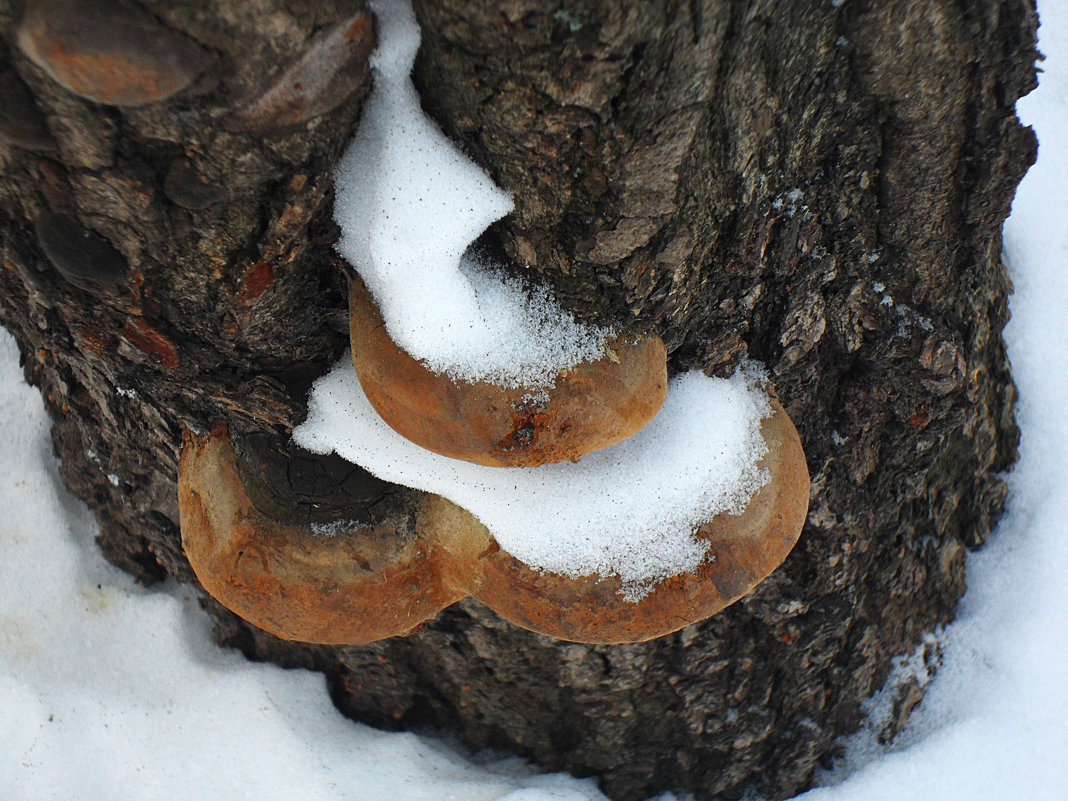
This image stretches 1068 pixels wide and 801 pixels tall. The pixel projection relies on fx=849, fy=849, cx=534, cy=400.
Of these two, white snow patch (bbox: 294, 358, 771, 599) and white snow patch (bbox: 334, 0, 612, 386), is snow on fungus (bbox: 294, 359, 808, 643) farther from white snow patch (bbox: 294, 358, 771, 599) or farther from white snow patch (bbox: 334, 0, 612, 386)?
white snow patch (bbox: 334, 0, 612, 386)

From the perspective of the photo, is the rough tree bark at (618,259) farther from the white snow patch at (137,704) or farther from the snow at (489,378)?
the white snow patch at (137,704)

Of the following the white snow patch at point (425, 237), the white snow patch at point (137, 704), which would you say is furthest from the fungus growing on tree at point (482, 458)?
the white snow patch at point (137, 704)

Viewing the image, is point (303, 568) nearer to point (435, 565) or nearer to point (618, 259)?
point (435, 565)

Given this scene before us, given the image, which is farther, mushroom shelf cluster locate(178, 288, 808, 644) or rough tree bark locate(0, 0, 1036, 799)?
mushroom shelf cluster locate(178, 288, 808, 644)

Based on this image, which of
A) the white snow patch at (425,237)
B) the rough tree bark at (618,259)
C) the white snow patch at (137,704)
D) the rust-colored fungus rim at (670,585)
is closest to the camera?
the rough tree bark at (618,259)

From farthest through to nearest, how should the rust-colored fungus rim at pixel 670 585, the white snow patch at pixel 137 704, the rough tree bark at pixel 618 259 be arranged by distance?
the white snow patch at pixel 137 704 < the rust-colored fungus rim at pixel 670 585 < the rough tree bark at pixel 618 259

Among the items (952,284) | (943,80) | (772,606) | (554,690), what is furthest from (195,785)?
(943,80)

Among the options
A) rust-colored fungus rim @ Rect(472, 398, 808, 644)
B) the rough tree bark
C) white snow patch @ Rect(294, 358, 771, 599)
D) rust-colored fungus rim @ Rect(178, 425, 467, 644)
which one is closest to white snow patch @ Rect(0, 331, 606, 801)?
the rough tree bark
